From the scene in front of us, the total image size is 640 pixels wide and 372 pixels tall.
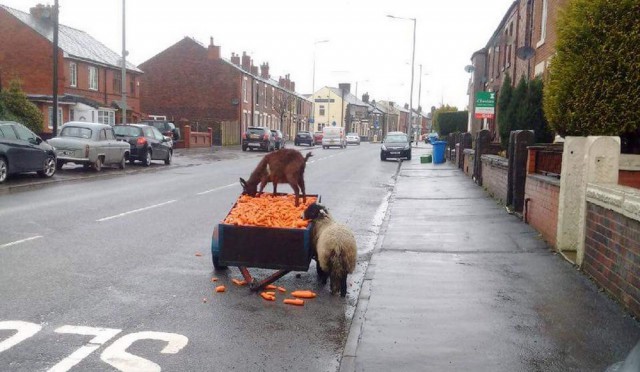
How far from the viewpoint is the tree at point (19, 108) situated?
28.5 meters

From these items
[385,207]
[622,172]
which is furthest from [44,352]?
[385,207]

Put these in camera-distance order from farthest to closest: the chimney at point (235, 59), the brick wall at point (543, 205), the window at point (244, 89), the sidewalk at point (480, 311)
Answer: the chimney at point (235, 59)
the window at point (244, 89)
the brick wall at point (543, 205)
the sidewalk at point (480, 311)

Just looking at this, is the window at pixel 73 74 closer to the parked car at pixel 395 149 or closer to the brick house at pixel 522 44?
the parked car at pixel 395 149

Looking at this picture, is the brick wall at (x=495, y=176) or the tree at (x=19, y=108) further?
the tree at (x=19, y=108)

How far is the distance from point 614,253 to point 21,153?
1602 centimetres

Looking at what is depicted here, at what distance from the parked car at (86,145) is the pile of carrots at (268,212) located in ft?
49.4

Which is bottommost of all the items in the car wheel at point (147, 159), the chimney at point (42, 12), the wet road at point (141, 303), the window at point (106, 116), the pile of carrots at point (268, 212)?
the wet road at point (141, 303)

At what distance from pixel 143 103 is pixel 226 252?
56.8 meters

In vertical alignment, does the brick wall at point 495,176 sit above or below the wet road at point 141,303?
above

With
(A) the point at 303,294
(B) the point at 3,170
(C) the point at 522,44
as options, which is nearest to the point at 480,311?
(A) the point at 303,294

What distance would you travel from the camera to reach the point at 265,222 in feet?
22.2

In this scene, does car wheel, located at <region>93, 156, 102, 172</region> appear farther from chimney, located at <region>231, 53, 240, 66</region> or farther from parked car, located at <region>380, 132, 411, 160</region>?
chimney, located at <region>231, 53, 240, 66</region>

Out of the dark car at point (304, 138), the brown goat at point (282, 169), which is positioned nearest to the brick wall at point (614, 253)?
the brown goat at point (282, 169)

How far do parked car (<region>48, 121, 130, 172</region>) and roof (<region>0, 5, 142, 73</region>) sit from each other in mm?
21689
